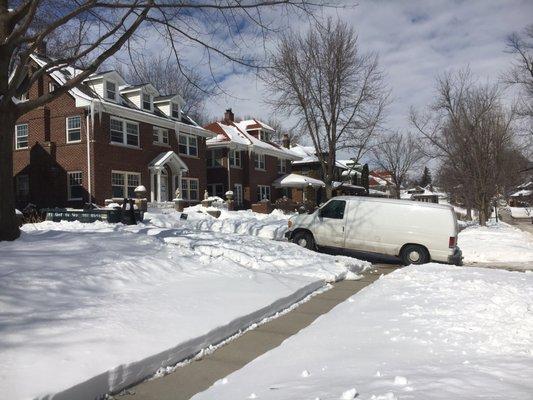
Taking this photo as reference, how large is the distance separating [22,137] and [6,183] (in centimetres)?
2217

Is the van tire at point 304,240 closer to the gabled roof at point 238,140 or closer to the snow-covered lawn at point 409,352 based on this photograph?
the snow-covered lawn at point 409,352

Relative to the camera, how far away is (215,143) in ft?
126

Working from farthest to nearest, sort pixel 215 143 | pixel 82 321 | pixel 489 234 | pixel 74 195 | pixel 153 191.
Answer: pixel 215 143, pixel 153 191, pixel 74 195, pixel 489 234, pixel 82 321

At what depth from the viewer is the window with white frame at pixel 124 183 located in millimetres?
27445

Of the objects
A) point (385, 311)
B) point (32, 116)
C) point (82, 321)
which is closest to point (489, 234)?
point (385, 311)

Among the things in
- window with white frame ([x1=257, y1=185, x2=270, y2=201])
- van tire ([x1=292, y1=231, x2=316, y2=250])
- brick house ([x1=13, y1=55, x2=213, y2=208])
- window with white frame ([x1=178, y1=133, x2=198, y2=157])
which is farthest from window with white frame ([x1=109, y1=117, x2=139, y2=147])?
van tire ([x1=292, y1=231, x2=316, y2=250])

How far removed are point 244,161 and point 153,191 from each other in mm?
12368

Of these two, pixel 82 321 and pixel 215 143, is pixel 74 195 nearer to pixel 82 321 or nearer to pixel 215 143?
pixel 215 143

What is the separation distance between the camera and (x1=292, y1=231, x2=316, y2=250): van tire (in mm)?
14703

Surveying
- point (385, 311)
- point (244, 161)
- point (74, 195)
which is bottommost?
point (385, 311)

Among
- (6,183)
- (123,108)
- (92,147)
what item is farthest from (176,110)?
(6,183)

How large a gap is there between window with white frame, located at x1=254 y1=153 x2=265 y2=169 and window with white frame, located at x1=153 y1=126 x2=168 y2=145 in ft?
38.0

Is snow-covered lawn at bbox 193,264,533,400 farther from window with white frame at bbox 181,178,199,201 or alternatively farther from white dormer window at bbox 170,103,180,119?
white dormer window at bbox 170,103,180,119

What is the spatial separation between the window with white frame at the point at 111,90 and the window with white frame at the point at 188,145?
601cm
